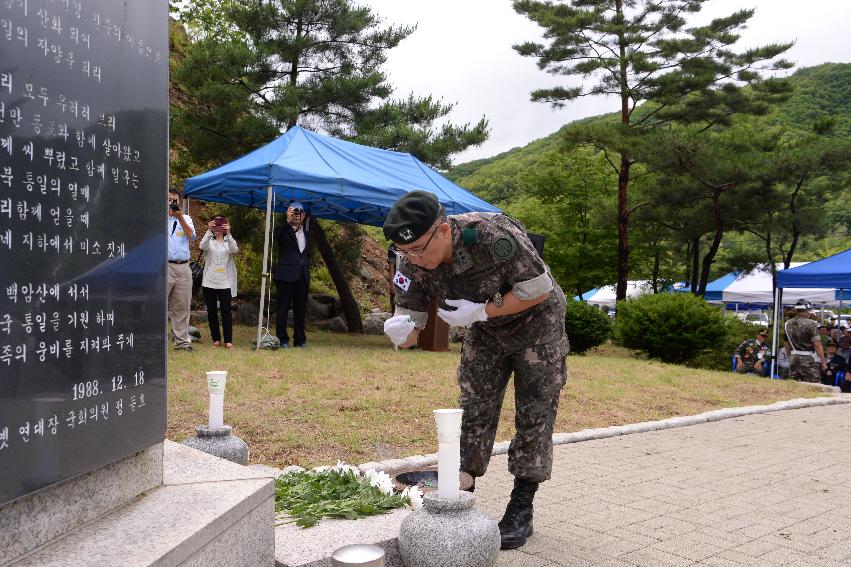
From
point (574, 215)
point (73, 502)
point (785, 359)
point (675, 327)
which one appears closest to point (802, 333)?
point (785, 359)

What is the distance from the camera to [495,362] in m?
3.60

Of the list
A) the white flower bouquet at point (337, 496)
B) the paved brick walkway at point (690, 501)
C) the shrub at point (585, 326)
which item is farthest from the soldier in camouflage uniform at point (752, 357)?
the white flower bouquet at point (337, 496)

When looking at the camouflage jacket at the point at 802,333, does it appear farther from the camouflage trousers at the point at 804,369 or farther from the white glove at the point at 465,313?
the white glove at the point at 465,313

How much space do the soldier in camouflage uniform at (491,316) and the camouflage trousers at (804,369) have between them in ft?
36.0

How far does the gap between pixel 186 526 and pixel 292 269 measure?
8.11 metres

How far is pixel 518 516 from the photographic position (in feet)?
11.7

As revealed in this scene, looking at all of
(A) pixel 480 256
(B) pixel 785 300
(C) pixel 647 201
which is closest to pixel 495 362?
(A) pixel 480 256

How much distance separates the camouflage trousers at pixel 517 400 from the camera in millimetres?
3471

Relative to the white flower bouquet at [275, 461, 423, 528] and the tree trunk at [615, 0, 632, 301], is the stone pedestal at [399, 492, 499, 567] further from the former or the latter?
the tree trunk at [615, 0, 632, 301]

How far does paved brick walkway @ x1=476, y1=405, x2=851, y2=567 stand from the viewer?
11.4ft

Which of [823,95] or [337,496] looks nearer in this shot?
[337,496]

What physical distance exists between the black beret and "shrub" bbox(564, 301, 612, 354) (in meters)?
11.1

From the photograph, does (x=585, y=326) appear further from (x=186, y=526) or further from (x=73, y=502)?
(x=73, y=502)

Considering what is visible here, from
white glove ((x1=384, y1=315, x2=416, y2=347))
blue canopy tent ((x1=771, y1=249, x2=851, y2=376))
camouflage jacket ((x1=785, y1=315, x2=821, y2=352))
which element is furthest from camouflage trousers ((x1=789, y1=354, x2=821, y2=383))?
white glove ((x1=384, y1=315, x2=416, y2=347))
